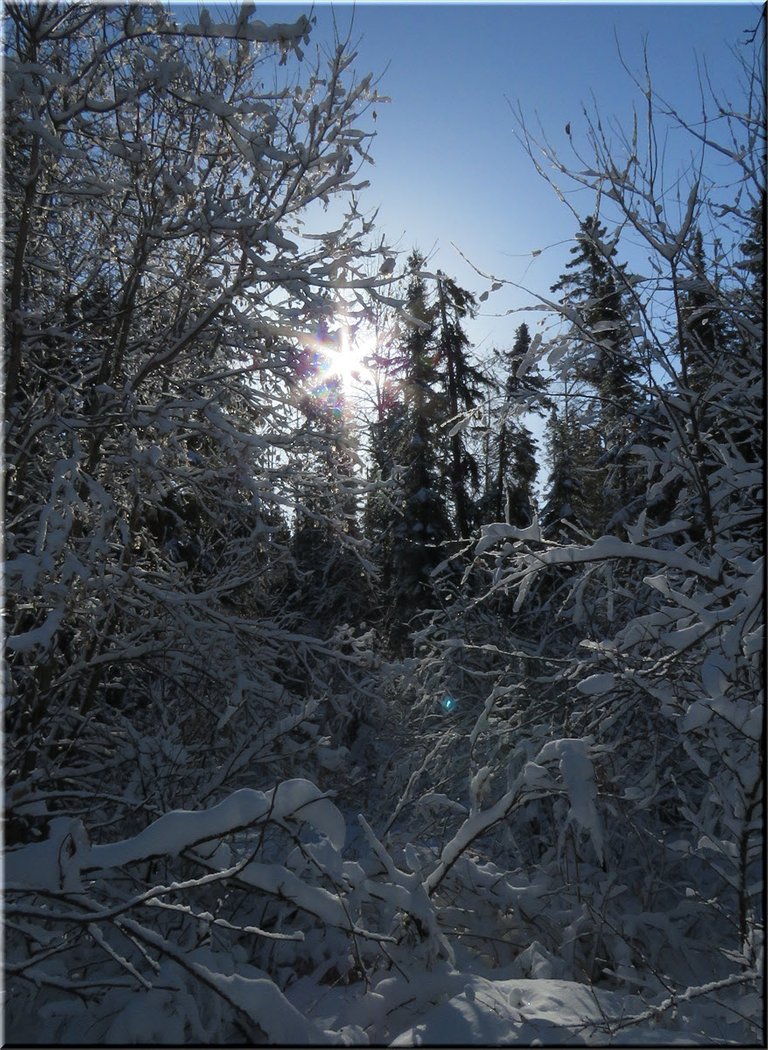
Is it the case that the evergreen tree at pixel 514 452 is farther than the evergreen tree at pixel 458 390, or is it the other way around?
the evergreen tree at pixel 458 390

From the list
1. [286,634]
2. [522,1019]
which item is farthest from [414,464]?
[522,1019]

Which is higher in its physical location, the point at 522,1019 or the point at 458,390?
the point at 458,390

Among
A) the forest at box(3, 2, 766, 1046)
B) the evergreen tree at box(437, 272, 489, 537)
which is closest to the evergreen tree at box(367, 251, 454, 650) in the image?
the evergreen tree at box(437, 272, 489, 537)

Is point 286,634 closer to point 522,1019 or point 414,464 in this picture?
point 522,1019

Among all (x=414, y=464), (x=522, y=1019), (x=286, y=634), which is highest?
(x=414, y=464)

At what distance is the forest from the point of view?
277 centimetres

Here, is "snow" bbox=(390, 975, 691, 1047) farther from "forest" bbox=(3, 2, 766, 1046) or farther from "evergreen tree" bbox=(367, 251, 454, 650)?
"evergreen tree" bbox=(367, 251, 454, 650)

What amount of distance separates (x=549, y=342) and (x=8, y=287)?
11.7 ft

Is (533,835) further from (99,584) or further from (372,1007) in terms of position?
(99,584)

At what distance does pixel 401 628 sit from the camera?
16125 mm

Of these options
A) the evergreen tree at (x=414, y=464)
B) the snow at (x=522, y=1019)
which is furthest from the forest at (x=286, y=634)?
the evergreen tree at (x=414, y=464)

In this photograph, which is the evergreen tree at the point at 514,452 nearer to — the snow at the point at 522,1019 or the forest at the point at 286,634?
the forest at the point at 286,634

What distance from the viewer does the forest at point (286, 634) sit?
277 centimetres

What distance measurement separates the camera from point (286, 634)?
5516 mm
